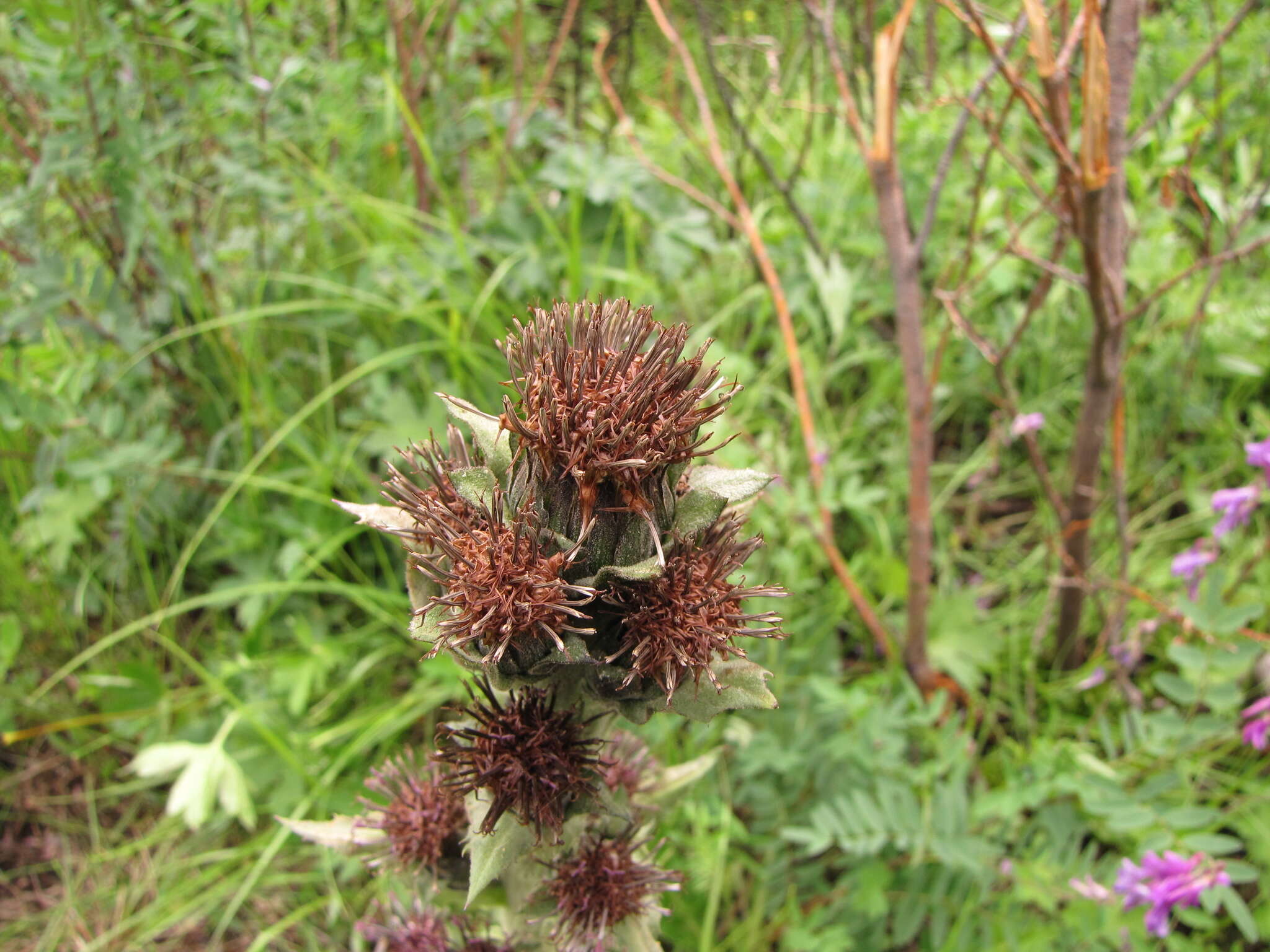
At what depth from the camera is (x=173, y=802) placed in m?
1.99

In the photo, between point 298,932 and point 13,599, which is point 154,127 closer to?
point 13,599

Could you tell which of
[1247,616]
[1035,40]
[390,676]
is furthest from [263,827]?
[1035,40]

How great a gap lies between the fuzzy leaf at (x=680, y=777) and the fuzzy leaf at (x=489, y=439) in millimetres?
687

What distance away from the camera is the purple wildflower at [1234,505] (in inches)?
81.5

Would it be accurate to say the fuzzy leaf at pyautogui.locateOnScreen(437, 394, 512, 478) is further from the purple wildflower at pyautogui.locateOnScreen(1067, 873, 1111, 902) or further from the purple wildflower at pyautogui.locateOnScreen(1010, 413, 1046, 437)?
the purple wildflower at pyautogui.locateOnScreen(1010, 413, 1046, 437)

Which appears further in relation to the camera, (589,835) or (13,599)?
(13,599)

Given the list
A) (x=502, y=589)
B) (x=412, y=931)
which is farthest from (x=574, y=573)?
(x=412, y=931)

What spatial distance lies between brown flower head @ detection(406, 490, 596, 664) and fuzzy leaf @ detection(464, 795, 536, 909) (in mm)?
266

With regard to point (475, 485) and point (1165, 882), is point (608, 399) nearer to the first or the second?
point (475, 485)

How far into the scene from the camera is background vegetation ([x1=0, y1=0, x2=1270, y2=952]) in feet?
6.79

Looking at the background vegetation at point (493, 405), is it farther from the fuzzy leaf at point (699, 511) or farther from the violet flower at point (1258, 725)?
the fuzzy leaf at point (699, 511)

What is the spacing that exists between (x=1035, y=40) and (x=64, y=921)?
324 centimetres

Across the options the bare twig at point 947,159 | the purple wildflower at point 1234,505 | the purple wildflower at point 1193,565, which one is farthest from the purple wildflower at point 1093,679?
the bare twig at point 947,159

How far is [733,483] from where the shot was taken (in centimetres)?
106
